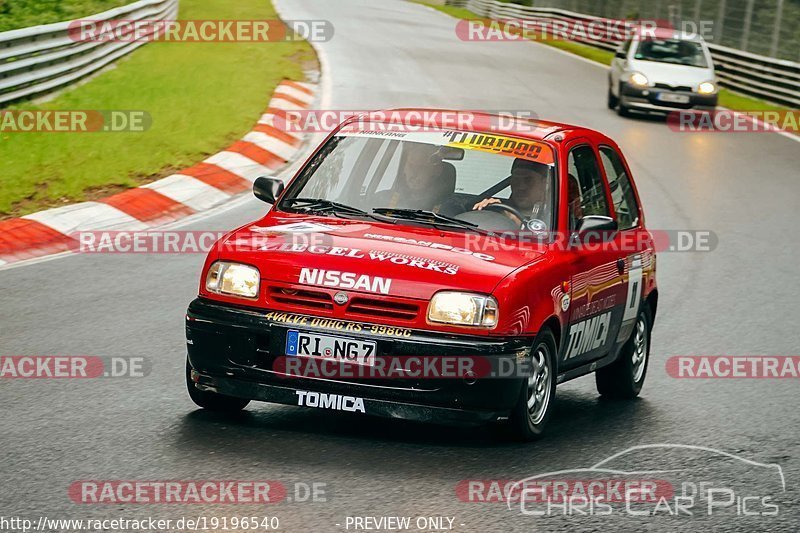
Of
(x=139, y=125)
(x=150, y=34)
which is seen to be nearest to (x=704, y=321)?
(x=139, y=125)

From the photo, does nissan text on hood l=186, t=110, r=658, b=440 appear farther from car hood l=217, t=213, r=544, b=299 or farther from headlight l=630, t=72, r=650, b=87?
headlight l=630, t=72, r=650, b=87

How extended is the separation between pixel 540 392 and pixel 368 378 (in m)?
1.00

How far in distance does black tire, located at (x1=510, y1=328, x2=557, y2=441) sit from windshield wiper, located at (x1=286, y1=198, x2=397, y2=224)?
1035 millimetres

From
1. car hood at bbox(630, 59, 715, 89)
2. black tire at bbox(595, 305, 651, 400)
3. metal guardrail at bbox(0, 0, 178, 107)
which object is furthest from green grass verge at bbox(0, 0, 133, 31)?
black tire at bbox(595, 305, 651, 400)

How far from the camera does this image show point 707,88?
25984 mm

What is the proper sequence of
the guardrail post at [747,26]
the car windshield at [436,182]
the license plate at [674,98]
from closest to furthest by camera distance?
the car windshield at [436,182]
the license plate at [674,98]
the guardrail post at [747,26]

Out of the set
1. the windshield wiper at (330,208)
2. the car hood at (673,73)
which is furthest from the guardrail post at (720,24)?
the windshield wiper at (330,208)

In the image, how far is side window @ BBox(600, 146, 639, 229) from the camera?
8.52 meters

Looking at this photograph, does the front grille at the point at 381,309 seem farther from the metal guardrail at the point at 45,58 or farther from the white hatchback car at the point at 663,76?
the white hatchback car at the point at 663,76

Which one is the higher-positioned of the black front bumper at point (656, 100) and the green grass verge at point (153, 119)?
the green grass verge at point (153, 119)

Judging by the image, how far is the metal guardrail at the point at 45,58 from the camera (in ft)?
54.3

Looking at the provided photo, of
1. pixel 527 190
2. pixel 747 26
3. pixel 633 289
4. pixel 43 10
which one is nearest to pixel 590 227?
pixel 527 190

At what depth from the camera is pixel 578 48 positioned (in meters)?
41.4

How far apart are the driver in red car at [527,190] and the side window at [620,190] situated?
0.93 meters
